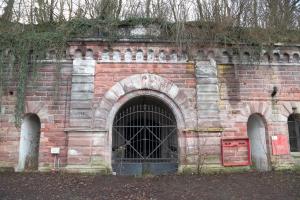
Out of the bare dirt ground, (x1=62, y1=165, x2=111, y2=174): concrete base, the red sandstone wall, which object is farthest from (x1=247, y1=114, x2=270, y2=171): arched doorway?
the red sandstone wall

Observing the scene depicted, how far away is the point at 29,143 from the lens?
9.98 metres

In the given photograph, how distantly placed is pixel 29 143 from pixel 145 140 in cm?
355

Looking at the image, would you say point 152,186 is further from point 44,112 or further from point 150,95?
point 44,112

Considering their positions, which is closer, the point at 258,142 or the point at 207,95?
the point at 207,95

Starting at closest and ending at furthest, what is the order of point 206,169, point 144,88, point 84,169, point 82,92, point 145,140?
point 84,169 → point 206,169 → point 82,92 → point 144,88 → point 145,140

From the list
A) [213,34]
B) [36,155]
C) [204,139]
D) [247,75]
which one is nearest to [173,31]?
[213,34]

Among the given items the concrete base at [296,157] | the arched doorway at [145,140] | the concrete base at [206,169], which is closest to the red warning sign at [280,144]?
the concrete base at [296,157]

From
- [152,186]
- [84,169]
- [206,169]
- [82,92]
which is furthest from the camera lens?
[82,92]

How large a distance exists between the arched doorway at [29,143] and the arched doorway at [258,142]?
6714mm

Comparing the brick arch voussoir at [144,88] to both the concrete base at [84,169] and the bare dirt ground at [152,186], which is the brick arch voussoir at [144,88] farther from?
the bare dirt ground at [152,186]

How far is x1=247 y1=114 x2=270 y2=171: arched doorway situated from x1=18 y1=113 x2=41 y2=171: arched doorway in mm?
6714

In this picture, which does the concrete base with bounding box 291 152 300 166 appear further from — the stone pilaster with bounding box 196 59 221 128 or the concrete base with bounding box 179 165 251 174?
the stone pilaster with bounding box 196 59 221 128

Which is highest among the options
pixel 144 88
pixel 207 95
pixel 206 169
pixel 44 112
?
pixel 144 88

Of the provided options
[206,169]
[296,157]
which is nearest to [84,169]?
[206,169]
